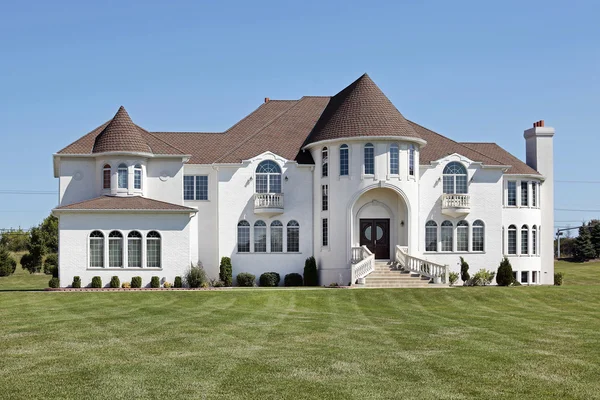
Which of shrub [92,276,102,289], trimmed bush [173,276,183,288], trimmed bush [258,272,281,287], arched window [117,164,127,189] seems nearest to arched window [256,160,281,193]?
trimmed bush [258,272,281,287]

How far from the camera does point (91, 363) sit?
15.1 metres

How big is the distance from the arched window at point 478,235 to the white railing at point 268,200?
11800 millimetres

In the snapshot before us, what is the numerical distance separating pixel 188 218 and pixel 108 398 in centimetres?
2822

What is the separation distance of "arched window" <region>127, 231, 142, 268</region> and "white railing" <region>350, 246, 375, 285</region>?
36.3 ft

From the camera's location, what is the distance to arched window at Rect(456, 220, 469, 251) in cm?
4606

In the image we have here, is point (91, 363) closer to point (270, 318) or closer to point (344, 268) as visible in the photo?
point (270, 318)

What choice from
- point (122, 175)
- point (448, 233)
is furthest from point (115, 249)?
point (448, 233)

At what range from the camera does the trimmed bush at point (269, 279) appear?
43812 millimetres

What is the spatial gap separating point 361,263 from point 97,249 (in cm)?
1369

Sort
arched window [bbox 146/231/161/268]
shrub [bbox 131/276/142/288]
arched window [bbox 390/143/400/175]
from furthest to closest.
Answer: arched window [bbox 390/143/400/175] < arched window [bbox 146/231/161/268] < shrub [bbox 131/276/142/288]

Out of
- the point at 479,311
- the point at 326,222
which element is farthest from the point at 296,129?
the point at 479,311

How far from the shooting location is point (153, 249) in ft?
132

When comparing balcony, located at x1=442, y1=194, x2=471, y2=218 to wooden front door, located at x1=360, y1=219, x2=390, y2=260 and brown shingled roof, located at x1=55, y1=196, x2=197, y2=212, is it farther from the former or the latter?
brown shingled roof, located at x1=55, y1=196, x2=197, y2=212

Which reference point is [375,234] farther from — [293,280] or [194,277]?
[194,277]
